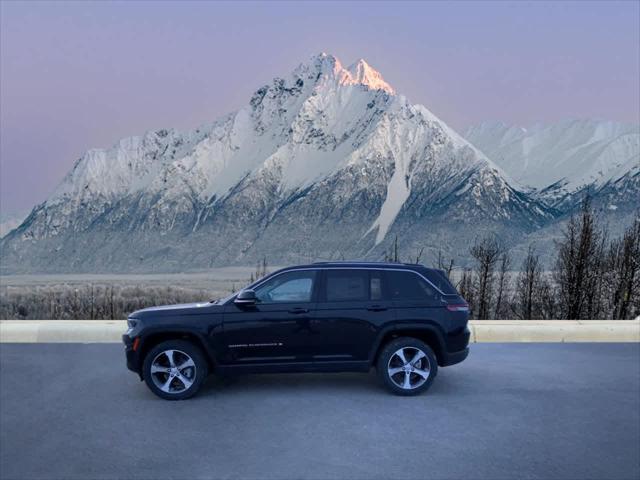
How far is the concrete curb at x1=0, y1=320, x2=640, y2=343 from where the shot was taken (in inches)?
474

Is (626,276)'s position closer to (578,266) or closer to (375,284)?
(578,266)

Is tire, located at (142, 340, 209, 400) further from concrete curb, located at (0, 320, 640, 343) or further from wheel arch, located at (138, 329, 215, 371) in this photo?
concrete curb, located at (0, 320, 640, 343)

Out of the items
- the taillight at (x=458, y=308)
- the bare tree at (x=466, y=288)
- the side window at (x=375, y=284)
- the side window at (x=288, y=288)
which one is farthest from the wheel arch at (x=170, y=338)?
the bare tree at (x=466, y=288)

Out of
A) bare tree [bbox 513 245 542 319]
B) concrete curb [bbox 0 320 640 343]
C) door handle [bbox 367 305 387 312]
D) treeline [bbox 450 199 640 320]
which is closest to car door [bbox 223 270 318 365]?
door handle [bbox 367 305 387 312]

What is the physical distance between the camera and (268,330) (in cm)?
768

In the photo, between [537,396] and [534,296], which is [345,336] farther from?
[534,296]

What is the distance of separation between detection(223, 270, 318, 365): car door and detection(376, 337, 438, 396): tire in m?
0.90

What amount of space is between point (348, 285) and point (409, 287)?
0.70 metres

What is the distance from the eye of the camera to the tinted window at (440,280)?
7957 millimetres

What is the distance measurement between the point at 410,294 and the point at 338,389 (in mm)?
1413

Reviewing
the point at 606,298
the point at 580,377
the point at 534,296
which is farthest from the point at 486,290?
the point at 580,377

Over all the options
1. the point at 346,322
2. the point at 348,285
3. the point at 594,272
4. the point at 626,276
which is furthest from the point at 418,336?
the point at 626,276

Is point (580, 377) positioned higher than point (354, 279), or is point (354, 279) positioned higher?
point (354, 279)

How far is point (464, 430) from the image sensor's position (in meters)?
6.49
